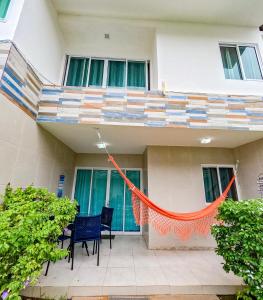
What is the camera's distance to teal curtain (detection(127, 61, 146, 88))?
4249 mm

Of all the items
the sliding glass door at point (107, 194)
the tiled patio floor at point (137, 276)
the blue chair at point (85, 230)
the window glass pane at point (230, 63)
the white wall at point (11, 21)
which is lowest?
the tiled patio floor at point (137, 276)

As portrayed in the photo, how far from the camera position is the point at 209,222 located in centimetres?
312

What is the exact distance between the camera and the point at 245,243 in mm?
1781

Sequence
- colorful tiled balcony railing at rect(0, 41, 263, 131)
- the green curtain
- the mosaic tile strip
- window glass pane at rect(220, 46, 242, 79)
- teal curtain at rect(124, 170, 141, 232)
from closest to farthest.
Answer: the mosaic tile strip < the green curtain < colorful tiled balcony railing at rect(0, 41, 263, 131) < window glass pane at rect(220, 46, 242, 79) < teal curtain at rect(124, 170, 141, 232)

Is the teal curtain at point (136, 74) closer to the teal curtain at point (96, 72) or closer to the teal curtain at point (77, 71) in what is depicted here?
the teal curtain at point (96, 72)

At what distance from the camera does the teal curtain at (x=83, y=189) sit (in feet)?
15.0

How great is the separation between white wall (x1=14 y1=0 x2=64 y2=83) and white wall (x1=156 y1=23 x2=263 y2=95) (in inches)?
96.2

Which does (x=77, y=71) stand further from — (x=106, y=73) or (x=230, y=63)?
(x=230, y=63)

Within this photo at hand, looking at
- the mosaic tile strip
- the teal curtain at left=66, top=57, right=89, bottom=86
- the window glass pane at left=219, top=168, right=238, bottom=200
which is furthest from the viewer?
the teal curtain at left=66, top=57, right=89, bottom=86

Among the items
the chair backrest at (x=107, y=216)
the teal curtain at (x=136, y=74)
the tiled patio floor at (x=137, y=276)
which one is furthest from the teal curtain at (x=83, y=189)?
the teal curtain at (x=136, y=74)

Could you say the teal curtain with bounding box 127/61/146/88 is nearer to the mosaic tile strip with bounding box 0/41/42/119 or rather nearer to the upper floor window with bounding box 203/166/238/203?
the mosaic tile strip with bounding box 0/41/42/119

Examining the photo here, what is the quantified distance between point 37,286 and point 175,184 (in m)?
3.00

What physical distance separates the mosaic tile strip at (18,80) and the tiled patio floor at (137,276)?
253 cm

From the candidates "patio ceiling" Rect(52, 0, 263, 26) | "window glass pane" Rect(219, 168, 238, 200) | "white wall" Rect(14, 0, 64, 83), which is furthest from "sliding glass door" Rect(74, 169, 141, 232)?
"patio ceiling" Rect(52, 0, 263, 26)
